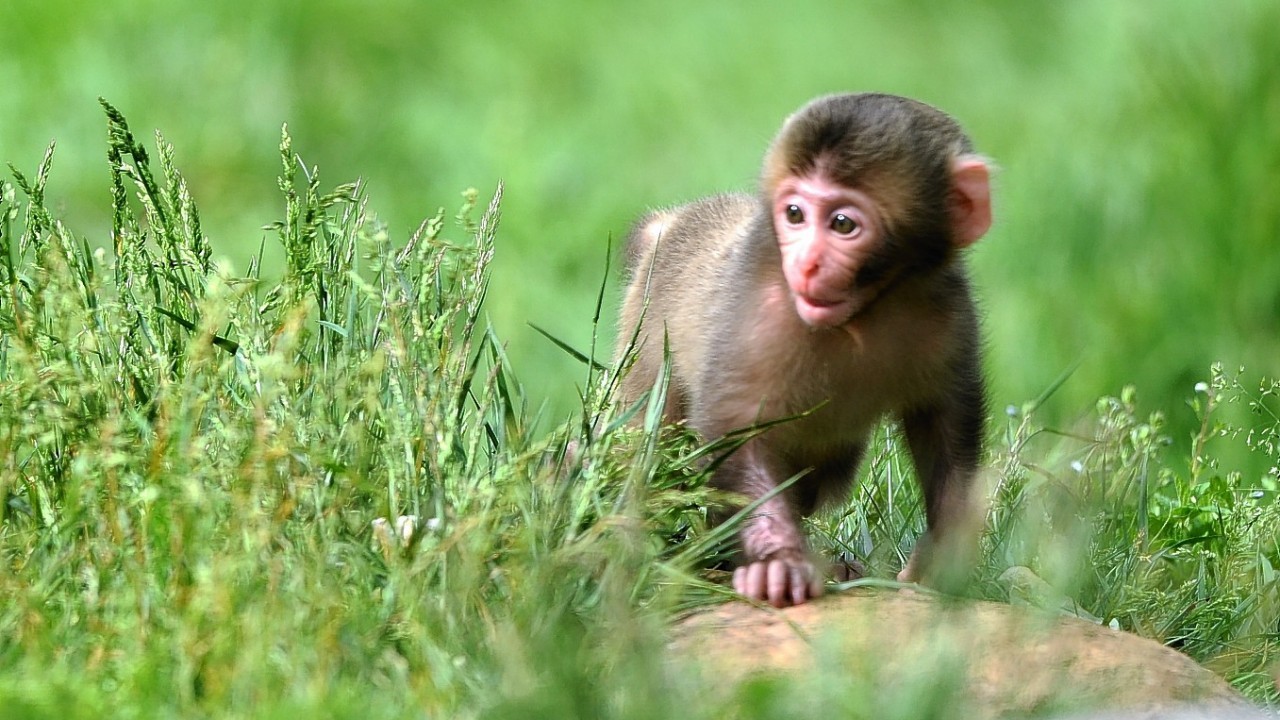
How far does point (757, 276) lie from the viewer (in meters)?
5.01

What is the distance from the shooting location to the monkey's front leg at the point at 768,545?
433 centimetres

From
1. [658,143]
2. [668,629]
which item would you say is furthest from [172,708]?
[658,143]

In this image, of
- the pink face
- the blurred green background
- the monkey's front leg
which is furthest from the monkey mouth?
the blurred green background

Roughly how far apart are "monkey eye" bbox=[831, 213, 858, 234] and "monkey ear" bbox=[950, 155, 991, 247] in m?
0.32

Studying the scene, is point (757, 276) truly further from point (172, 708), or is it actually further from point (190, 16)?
point (190, 16)

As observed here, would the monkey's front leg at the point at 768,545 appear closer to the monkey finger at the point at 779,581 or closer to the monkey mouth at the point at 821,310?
the monkey finger at the point at 779,581

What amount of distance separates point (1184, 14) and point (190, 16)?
5976 millimetres

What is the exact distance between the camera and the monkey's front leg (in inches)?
170

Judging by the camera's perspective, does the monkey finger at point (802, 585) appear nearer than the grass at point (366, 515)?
No

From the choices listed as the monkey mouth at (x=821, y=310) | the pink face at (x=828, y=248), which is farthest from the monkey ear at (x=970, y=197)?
the monkey mouth at (x=821, y=310)

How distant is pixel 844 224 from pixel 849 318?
247 millimetres

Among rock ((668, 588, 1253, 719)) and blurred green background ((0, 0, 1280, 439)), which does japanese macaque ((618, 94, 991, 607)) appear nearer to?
rock ((668, 588, 1253, 719))

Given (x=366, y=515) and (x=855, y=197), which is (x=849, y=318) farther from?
(x=366, y=515)

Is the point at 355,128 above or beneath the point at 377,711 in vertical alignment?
above
